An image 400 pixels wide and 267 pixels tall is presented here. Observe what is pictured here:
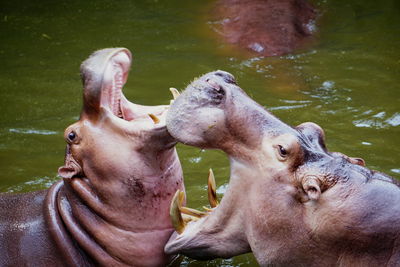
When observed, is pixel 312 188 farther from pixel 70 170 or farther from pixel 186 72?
pixel 186 72

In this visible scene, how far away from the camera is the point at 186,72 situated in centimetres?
737

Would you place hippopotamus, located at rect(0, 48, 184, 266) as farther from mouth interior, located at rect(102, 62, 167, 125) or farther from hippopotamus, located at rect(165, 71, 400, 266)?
hippopotamus, located at rect(165, 71, 400, 266)

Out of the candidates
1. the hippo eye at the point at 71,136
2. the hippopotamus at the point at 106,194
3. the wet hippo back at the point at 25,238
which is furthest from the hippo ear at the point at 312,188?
the wet hippo back at the point at 25,238

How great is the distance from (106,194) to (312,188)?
1.36 m

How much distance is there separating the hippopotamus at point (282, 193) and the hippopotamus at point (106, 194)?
533 mm

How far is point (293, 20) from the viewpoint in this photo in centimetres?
809

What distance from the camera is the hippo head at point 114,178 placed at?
3801 millimetres

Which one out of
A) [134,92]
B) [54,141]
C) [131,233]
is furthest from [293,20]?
[131,233]

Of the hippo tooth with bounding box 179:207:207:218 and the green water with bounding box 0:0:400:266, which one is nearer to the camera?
the hippo tooth with bounding box 179:207:207:218

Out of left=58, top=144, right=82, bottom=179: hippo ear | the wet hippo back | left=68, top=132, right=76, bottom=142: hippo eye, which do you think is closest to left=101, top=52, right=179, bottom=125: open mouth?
left=68, top=132, right=76, bottom=142: hippo eye

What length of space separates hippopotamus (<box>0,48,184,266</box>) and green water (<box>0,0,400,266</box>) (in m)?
0.55

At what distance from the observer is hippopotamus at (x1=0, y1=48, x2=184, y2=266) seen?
12.5ft

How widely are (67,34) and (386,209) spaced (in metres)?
6.45

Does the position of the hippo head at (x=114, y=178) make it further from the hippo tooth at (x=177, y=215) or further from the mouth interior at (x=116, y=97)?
the hippo tooth at (x=177, y=215)
